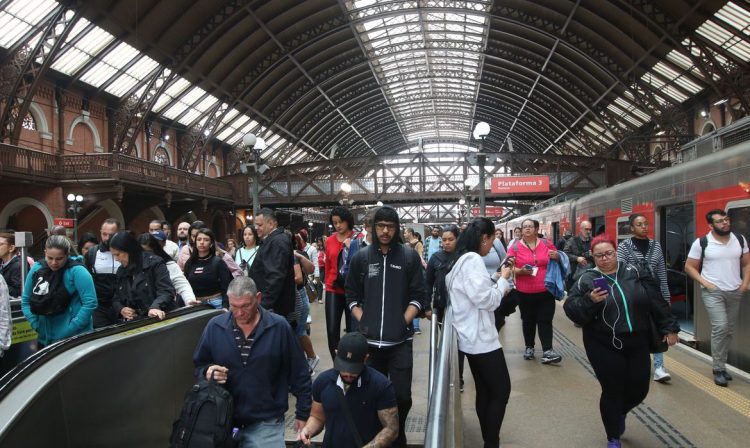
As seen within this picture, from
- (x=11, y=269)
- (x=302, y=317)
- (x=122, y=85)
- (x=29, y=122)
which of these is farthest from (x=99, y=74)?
(x=302, y=317)

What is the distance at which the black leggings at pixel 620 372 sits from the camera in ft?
13.3

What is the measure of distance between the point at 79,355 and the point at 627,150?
3144cm

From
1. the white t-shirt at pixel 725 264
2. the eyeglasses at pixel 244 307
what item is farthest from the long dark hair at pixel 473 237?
the white t-shirt at pixel 725 264

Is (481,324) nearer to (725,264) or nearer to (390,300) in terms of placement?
(390,300)

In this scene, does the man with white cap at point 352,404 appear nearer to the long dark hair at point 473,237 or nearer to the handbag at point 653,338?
the long dark hair at point 473,237

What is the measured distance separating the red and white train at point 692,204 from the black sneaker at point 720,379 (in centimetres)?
64

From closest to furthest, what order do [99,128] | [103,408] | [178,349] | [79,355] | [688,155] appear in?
[79,355] < [103,408] < [178,349] < [688,155] < [99,128]

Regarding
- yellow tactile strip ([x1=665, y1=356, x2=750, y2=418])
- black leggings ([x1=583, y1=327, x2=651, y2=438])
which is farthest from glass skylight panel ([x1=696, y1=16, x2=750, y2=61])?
black leggings ([x1=583, y1=327, x2=651, y2=438])

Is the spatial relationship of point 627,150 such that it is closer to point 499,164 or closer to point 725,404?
point 499,164

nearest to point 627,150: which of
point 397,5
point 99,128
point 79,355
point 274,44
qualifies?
point 397,5

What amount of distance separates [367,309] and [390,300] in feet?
0.60

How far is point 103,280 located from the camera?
543 centimetres

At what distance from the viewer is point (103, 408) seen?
3.38m

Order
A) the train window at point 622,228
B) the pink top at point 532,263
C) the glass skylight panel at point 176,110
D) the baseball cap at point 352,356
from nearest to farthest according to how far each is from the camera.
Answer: the baseball cap at point 352,356, the pink top at point 532,263, the train window at point 622,228, the glass skylight panel at point 176,110
